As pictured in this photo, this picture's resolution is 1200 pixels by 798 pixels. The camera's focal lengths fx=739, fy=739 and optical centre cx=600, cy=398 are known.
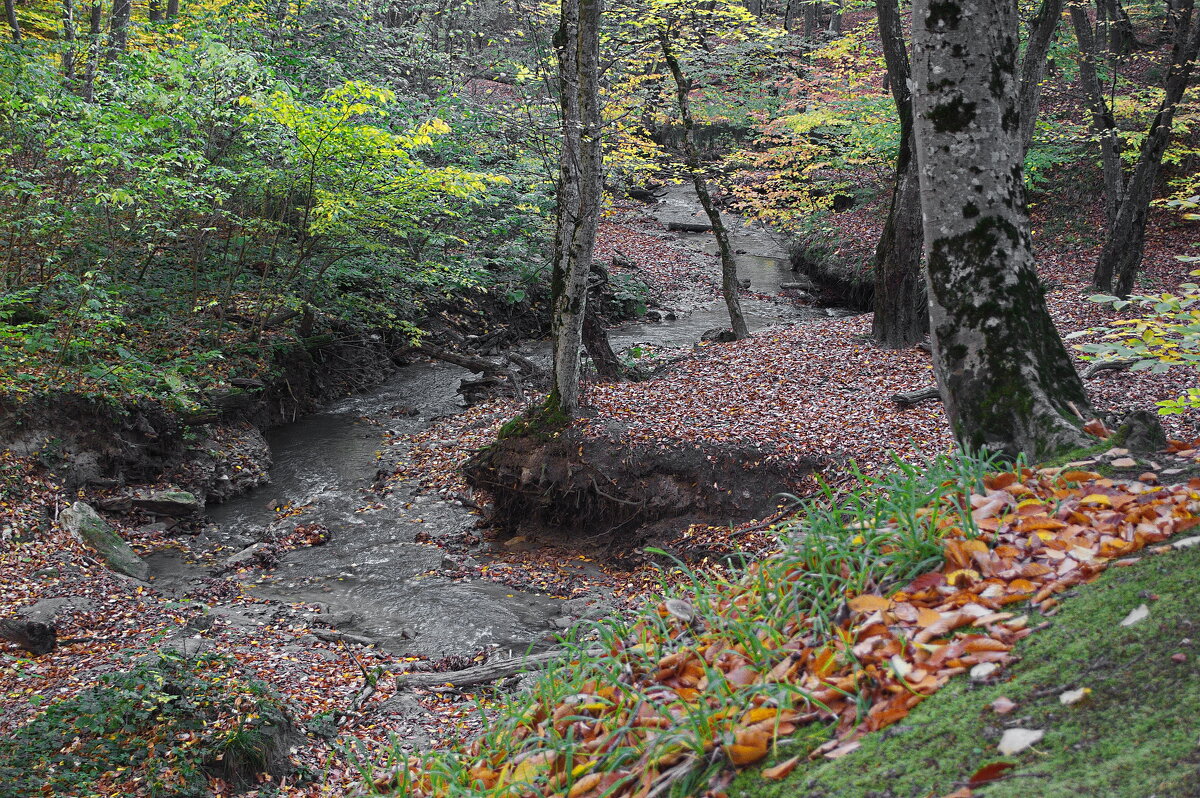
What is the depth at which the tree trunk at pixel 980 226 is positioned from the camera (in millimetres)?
3764

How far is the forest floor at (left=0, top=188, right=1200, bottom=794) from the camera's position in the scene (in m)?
4.83

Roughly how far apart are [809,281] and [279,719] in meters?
18.1

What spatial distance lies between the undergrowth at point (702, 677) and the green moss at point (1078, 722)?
0.71ft

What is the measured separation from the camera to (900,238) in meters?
9.48

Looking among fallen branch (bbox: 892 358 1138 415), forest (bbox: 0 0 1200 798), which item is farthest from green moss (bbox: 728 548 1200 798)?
fallen branch (bbox: 892 358 1138 415)

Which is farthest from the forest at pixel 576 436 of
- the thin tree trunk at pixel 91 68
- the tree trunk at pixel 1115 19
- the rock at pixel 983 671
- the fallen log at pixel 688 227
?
the fallen log at pixel 688 227

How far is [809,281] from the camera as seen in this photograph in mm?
20031

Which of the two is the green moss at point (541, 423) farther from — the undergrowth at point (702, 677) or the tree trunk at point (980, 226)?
the undergrowth at point (702, 677)

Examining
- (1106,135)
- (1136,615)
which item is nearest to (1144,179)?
(1106,135)

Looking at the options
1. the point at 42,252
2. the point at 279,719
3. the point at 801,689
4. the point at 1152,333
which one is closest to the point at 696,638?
the point at 801,689

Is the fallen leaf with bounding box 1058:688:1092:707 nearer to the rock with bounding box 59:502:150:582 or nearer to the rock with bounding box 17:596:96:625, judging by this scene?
the rock with bounding box 17:596:96:625

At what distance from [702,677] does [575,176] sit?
629cm

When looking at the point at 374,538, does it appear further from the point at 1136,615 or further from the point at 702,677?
the point at 1136,615

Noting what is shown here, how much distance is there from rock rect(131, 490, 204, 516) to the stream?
339 millimetres
